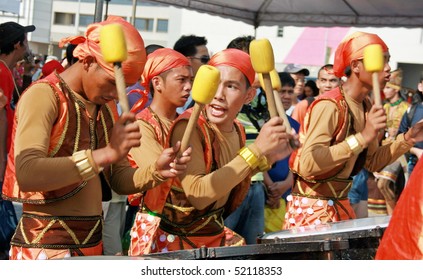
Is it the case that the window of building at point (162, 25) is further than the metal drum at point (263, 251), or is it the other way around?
the window of building at point (162, 25)

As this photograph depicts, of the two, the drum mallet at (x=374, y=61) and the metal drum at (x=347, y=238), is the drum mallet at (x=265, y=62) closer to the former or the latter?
the drum mallet at (x=374, y=61)

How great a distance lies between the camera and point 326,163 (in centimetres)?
439

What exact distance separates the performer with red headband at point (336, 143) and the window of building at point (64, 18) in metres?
53.1

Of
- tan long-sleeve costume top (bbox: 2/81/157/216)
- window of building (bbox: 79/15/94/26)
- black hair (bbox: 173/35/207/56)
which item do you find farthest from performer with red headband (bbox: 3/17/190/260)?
window of building (bbox: 79/15/94/26)

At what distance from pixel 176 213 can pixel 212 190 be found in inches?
15.3

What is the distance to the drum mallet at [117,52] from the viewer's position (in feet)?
9.29

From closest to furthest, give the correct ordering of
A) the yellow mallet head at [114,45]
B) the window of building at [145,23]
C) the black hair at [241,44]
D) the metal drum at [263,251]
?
the yellow mallet head at [114,45]
the metal drum at [263,251]
the black hair at [241,44]
the window of building at [145,23]

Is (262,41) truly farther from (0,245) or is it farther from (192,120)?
(0,245)

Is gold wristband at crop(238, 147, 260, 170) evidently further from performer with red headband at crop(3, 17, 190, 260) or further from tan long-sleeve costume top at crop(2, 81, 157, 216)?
tan long-sleeve costume top at crop(2, 81, 157, 216)

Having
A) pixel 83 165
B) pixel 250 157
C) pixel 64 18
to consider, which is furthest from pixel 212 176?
pixel 64 18

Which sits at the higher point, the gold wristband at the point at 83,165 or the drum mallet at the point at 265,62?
the drum mallet at the point at 265,62

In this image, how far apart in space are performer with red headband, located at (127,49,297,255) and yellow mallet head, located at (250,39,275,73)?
0.44 metres

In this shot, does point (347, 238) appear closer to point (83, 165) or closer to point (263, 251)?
point (263, 251)

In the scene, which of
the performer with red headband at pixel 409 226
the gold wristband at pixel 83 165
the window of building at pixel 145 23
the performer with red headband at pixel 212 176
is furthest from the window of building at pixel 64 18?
the performer with red headband at pixel 409 226
